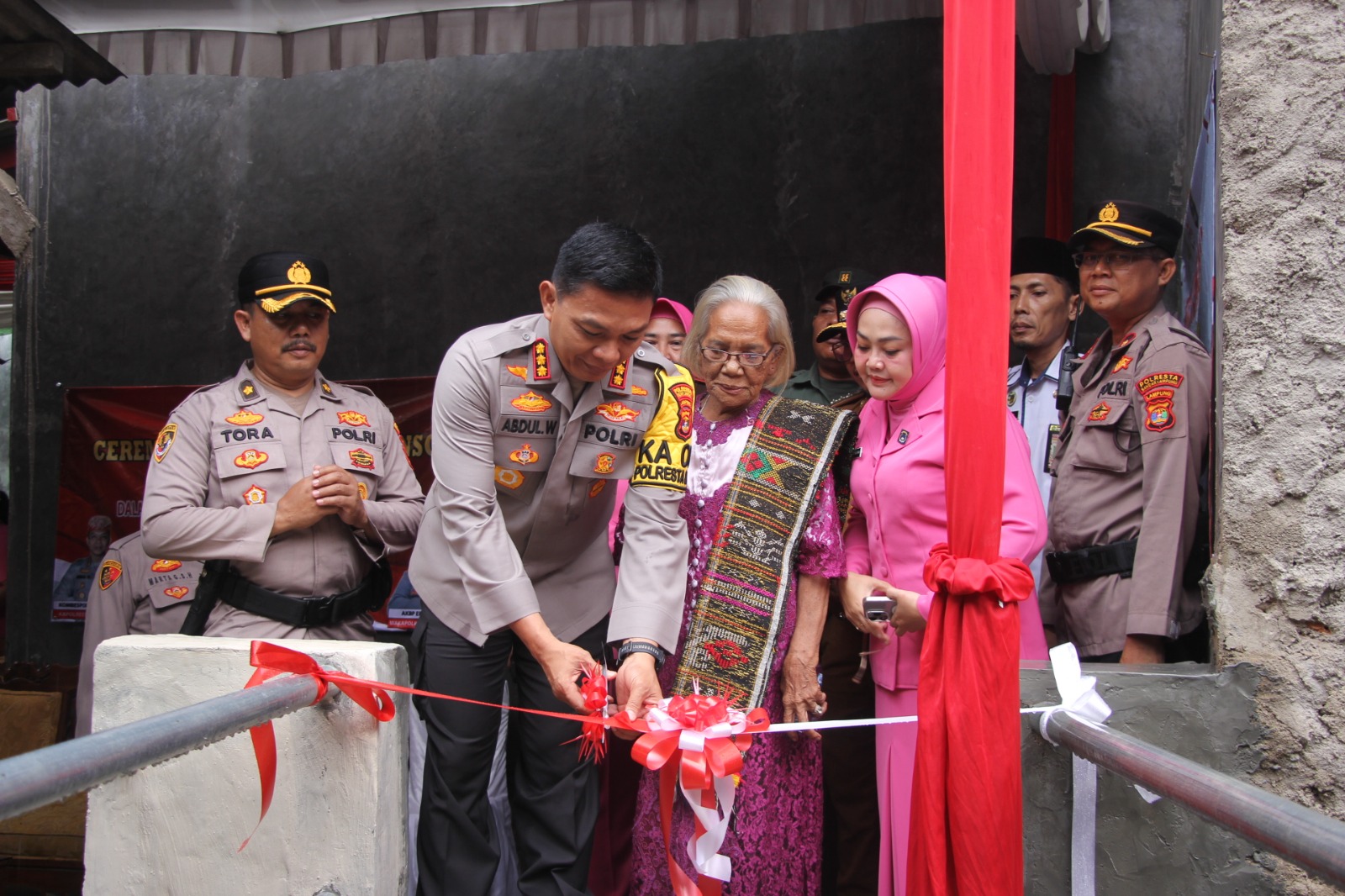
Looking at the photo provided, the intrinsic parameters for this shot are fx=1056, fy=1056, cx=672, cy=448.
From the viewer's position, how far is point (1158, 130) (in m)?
4.71

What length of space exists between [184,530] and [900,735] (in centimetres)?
186

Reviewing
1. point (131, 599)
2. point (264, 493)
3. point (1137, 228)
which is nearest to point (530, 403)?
point (264, 493)

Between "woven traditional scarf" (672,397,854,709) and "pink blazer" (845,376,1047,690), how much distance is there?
0.50 feet

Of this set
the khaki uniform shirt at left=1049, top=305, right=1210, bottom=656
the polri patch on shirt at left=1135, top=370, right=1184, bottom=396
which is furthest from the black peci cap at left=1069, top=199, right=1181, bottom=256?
the polri patch on shirt at left=1135, top=370, right=1184, bottom=396

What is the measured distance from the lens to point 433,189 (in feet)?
19.5

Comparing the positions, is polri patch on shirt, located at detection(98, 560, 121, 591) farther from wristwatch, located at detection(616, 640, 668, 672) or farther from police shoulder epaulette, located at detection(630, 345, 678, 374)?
wristwatch, located at detection(616, 640, 668, 672)

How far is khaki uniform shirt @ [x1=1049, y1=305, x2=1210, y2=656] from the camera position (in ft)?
7.60

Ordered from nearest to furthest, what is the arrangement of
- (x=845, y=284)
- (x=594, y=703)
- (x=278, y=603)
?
(x=594, y=703) → (x=278, y=603) → (x=845, y=284)

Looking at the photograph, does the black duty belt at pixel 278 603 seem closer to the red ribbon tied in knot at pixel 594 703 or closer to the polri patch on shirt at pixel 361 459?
the polri patch on shirt at pixel 361 459

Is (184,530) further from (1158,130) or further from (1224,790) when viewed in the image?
(1158,130)

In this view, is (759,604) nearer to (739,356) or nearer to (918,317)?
(739,356)

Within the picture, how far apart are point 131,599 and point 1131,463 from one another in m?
4.04

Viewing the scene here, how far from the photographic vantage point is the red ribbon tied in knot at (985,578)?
5.95 ft

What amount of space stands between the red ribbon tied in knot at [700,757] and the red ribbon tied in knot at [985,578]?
1.50 ft
